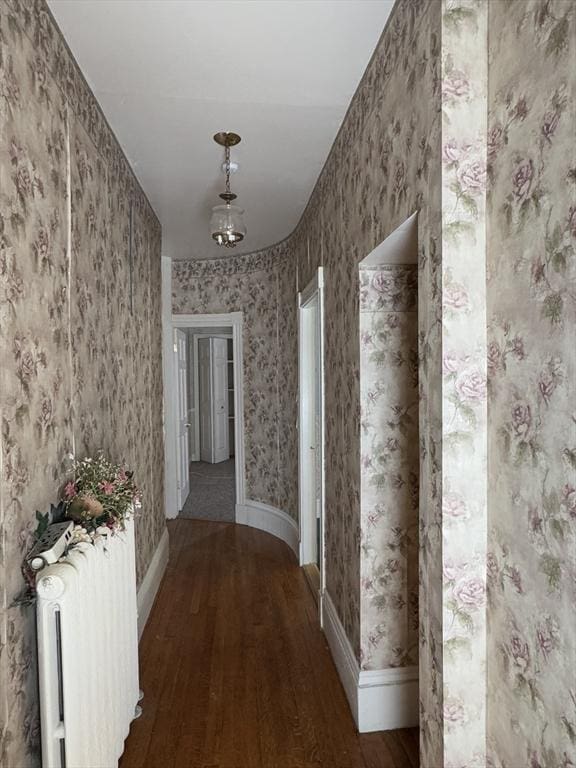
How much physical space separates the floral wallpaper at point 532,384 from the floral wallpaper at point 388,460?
92cm

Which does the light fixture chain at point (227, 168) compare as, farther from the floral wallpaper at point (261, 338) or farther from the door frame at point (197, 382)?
the door frame at point (197, 382)

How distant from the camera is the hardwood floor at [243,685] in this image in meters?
2.06

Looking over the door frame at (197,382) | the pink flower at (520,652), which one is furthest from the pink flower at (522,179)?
the door frame at (197,382)

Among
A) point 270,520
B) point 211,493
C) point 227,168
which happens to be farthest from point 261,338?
point 211,493

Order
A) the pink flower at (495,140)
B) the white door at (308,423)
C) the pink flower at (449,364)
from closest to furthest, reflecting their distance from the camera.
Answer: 1. the pink flower at (495,140)
2. the pink flower at (449,364)
3. the white door at (308,423)

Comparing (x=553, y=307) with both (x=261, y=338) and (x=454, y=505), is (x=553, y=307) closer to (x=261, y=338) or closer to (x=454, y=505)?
(x=454, y=505)

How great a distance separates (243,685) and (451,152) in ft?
8.26

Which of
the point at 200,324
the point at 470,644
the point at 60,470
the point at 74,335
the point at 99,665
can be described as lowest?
the point at 99,665

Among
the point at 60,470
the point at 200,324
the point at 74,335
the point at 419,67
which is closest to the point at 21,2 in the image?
the point at 74,335

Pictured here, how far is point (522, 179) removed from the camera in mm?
1121

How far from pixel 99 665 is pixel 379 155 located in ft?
6.70

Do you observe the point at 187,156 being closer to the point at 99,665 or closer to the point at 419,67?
the point at 419,67

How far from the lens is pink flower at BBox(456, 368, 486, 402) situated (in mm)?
1317

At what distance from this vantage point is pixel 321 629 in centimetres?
304
